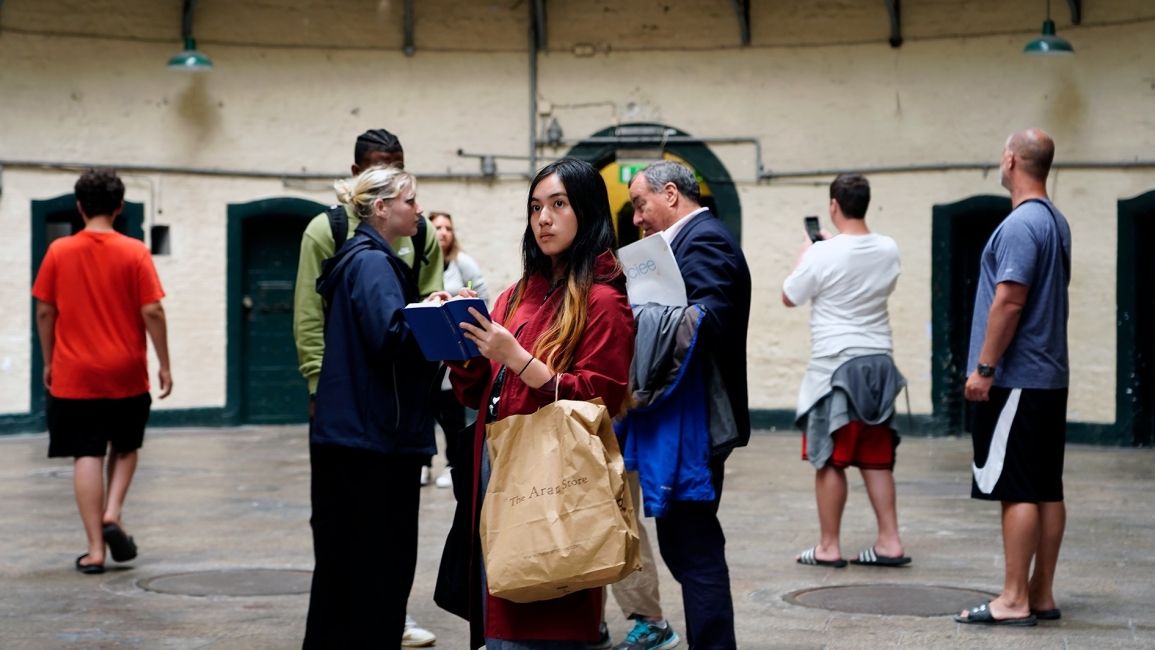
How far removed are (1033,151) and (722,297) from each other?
6.35 ft

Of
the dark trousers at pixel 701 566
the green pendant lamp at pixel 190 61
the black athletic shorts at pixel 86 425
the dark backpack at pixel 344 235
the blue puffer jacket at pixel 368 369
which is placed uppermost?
the green pendant lamp at pixel 190 61

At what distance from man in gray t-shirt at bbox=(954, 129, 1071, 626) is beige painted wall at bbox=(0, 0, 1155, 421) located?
941 centimetres

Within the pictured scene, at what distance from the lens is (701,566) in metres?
5.08

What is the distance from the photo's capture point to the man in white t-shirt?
7.71m

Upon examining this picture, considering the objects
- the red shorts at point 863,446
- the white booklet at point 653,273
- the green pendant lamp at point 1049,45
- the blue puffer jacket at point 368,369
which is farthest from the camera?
the green pendant lamp at point 1049,45

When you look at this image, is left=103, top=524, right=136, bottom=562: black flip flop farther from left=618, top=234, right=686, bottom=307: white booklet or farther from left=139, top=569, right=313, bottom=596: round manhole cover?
left=618, top=234, right=686, bottom=307: white booklet

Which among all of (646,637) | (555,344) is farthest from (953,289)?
(555,344)

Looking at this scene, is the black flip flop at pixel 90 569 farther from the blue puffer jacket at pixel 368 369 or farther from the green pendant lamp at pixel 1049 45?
the green pendant lamp at pixel 1049 45

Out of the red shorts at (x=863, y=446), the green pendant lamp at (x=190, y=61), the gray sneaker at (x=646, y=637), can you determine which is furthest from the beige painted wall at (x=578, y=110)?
the gray sneaker at (x=646, y=637)

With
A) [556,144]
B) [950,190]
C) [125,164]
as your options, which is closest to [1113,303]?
[950,190]

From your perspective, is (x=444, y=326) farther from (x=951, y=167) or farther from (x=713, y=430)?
(x=951, y=167)

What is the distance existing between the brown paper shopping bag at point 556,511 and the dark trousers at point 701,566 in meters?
1.31

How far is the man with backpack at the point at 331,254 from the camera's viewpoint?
5798 millimetres

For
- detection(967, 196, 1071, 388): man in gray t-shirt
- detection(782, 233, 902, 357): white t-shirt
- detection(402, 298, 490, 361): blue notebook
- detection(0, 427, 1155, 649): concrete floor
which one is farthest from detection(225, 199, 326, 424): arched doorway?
detection(402, 298, 490, 361): blue notebook
